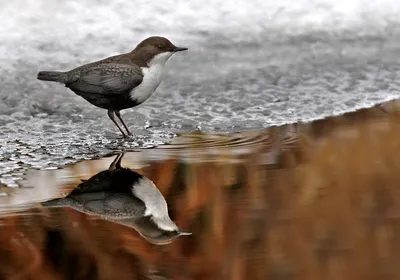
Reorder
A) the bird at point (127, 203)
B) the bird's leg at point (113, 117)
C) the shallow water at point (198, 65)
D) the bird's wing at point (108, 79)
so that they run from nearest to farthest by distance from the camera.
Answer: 1. the bird at point (127, 203)
2. the bird's wing at point (108, 79)
3. the bird's leg at point (113, 117)
4. the shallow water at point (198, 65)

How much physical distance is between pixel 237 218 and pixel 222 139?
1.55m

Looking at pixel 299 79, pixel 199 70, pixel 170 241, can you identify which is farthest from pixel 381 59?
pixel 170 241

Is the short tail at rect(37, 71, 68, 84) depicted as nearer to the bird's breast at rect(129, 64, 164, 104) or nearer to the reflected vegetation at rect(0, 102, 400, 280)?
the bird's breast at rect(129, 64, 164, 104)

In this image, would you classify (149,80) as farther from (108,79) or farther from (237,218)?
(237,218)

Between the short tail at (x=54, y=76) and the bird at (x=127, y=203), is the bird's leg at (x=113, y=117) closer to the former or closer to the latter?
the short tail at (x=54, y=76)

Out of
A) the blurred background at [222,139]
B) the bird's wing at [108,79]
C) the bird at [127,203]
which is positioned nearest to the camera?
the blurred background at [222,139]

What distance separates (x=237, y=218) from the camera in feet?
10.2

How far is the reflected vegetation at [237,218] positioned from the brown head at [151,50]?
0.53 m

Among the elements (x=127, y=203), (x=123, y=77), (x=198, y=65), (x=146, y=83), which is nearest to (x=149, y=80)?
(x=146, y=83)

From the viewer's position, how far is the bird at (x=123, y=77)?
4.54 m

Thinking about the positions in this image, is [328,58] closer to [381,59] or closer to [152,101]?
[381,59]

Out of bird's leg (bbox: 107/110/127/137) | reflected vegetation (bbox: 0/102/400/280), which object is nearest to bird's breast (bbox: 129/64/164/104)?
bird's leg (bbox: 107/110/127/137)

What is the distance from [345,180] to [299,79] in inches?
103

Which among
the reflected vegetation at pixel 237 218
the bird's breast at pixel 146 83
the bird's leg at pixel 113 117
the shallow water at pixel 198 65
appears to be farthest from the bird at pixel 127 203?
the bird's leg at pixel 113 117
